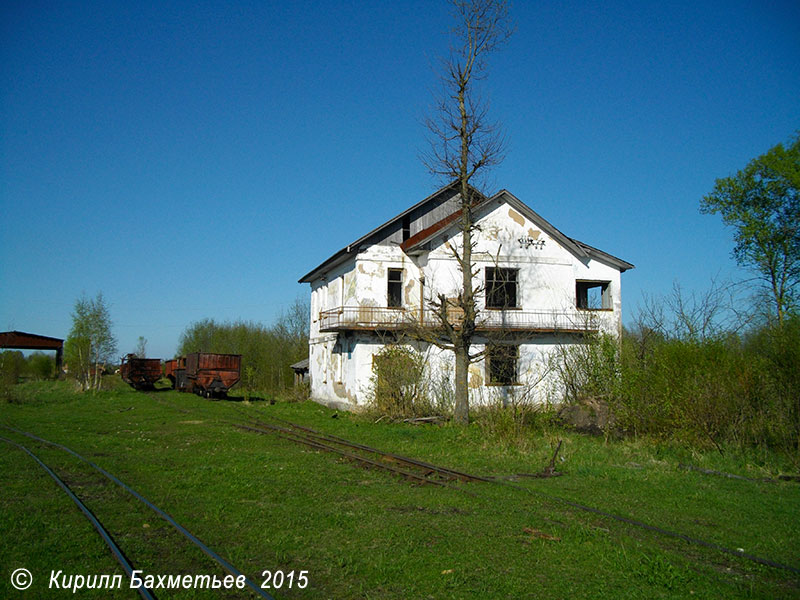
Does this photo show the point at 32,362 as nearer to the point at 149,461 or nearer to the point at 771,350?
the point at 149,461

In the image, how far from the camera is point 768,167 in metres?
30.5

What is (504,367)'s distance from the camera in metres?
25.8

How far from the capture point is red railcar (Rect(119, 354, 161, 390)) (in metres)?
40.4

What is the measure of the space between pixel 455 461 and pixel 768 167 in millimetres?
26553

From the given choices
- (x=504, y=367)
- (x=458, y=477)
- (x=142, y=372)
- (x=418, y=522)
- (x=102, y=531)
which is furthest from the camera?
(x=142, y=372)

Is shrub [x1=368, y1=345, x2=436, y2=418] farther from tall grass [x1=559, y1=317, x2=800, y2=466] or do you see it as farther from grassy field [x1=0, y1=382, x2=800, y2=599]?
tall grass [x1=559, y1=317, x2=800, y2=466]

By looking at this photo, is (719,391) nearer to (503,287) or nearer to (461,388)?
(461,388)

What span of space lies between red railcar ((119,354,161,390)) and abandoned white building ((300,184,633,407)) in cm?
1858

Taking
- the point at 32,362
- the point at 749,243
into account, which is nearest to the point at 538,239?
the point at 749,243

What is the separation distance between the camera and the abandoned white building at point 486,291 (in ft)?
82.5

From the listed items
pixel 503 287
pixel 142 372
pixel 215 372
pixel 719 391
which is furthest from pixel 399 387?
pixel 142 372

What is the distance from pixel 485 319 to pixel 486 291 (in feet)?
8.46

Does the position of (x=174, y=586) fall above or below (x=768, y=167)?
below

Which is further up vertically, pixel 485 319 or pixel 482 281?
pixel 482 281
